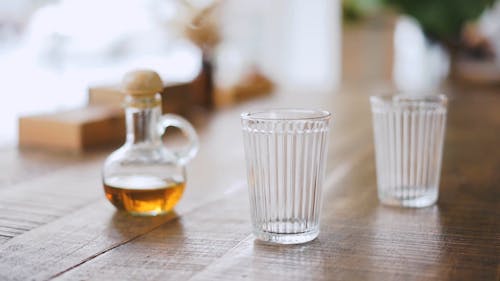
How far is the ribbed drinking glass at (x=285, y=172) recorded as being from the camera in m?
0.70

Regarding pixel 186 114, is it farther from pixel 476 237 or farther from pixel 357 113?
pixel 476 237

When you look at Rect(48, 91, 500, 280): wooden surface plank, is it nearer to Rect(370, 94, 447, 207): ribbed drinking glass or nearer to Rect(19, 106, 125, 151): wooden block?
Rect(370, 94, 447, 207): ribbed drinking glass

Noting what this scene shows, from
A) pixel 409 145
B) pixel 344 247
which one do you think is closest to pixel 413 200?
pixel 409 145

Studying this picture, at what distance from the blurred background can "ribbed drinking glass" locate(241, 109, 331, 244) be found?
0.89 meters

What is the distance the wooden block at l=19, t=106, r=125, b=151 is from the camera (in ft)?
4.38

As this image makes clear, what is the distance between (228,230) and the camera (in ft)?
2.54

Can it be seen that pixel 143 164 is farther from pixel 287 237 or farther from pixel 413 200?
pixel 413 200

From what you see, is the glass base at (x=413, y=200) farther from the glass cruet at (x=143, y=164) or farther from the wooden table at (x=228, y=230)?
the glass cruet at (x=143, y=164)

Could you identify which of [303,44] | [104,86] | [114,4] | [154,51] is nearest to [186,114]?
[104,86]

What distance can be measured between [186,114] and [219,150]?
20.7 inches

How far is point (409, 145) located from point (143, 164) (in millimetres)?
330

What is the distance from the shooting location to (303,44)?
4.75 m

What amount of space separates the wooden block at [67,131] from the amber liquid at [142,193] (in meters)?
0.50

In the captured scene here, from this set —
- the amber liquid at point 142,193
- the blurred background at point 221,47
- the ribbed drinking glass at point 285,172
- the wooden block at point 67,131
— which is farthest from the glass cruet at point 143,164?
the blurred background at point 221,47
